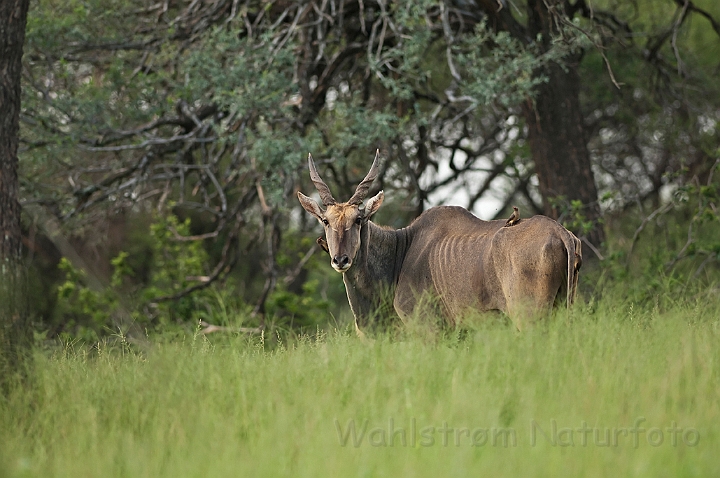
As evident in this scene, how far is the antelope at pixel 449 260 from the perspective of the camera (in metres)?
6.12

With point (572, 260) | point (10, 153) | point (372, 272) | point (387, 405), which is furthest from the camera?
A: point (372, 272)

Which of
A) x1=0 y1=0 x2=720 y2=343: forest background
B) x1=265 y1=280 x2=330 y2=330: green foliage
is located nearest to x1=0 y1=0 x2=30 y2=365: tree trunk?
x1=0 y1=0 x2=720 y2=343: forest background

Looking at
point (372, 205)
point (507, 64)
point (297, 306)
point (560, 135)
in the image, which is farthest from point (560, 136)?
point (297, 306)

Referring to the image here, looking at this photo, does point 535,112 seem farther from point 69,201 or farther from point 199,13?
point 69,201

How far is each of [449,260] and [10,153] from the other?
335 centimetres

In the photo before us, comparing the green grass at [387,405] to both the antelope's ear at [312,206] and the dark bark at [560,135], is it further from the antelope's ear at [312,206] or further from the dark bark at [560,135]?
the dark bark at [560,135]

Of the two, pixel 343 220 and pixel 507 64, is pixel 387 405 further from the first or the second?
pixel 507 64

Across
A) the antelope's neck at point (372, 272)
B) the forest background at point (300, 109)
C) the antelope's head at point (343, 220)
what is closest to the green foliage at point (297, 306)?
the forest background at point (300, 109)

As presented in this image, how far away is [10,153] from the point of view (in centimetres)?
695

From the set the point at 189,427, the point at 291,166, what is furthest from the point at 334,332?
the point at 291,166

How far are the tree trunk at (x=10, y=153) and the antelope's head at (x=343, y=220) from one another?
2.15m

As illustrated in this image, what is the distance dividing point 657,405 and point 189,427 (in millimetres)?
2264

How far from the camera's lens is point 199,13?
35.3 feet

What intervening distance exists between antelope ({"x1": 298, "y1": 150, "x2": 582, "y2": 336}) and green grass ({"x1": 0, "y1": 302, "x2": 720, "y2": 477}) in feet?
1.00
